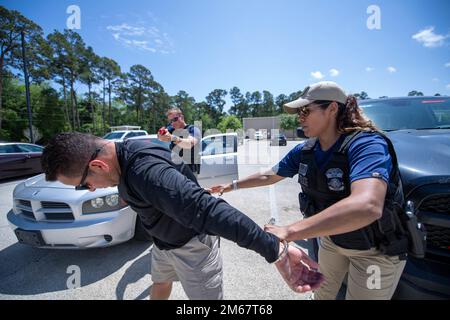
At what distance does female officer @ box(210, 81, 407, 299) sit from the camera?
1.05 meters

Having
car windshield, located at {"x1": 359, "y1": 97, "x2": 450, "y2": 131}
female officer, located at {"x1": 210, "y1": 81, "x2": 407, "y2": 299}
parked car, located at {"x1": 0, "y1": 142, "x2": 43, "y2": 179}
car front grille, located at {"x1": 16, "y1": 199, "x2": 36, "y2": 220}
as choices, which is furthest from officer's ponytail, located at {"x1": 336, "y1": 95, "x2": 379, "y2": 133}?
parked car, located at {"x1": 0, "y1": 142, "x2": 43, "y2": 179}

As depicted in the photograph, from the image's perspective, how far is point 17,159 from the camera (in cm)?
788

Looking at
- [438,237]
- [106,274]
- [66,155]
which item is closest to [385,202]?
[438,237]

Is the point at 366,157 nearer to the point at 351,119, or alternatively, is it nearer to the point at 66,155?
the point at 351,119

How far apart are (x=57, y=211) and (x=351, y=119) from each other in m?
3.14

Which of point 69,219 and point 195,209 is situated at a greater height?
point 195,209

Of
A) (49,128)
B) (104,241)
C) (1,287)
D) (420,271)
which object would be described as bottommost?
(1,287)

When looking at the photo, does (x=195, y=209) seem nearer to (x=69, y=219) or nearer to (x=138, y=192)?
(x=138, y=192)

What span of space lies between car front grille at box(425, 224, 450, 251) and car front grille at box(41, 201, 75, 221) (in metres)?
3.40

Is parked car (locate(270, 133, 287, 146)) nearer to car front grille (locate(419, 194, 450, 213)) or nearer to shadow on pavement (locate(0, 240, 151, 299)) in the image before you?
shadow on pavement (locate(0, 240, 151, 299))
